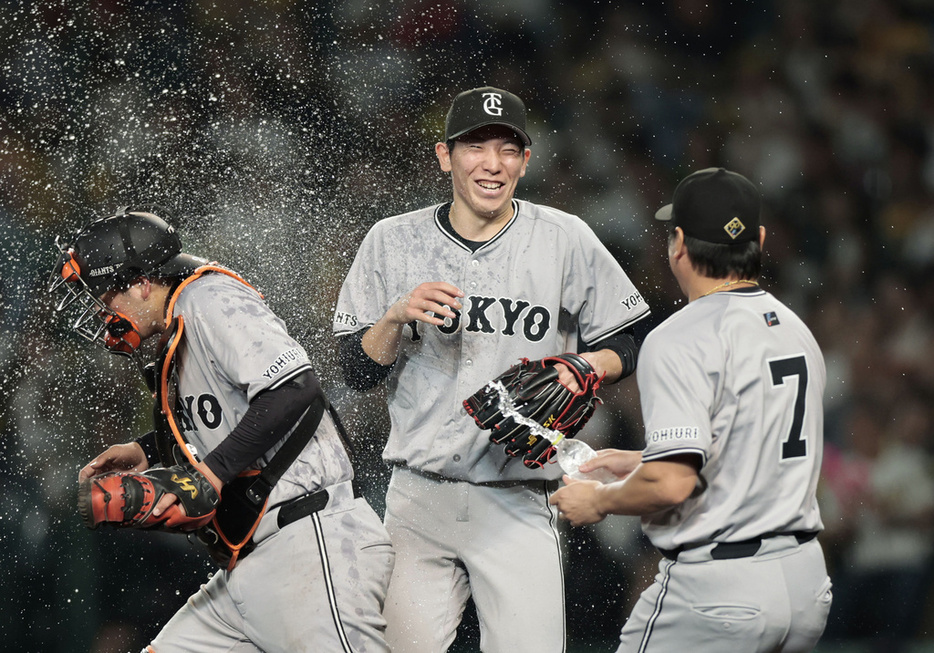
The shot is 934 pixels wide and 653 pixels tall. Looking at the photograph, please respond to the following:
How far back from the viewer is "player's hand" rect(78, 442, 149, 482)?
3.08m

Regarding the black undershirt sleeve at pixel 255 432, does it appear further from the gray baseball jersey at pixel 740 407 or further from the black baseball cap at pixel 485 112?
the black baseball cap at pixel 485 112

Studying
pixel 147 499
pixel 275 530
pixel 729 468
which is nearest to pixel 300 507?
pixel 275 530

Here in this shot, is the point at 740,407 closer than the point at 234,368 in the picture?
Yes

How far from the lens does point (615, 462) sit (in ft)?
9.10

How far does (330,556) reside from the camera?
8.91ft

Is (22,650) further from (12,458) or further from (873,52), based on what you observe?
(873,52)

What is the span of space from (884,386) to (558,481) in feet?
10.1

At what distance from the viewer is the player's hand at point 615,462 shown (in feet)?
9.09

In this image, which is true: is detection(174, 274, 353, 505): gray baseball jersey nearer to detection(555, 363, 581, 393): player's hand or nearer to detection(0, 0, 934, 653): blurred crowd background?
detection(555, 363, 581, 393): player's hand

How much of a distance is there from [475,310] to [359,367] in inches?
17.2

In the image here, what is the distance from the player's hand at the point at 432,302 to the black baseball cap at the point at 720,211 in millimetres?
732

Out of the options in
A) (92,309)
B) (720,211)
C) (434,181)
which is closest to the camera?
(720,211)

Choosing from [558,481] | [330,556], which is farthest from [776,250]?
[330,556]

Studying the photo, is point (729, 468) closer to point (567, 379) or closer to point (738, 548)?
point (738, 548)
